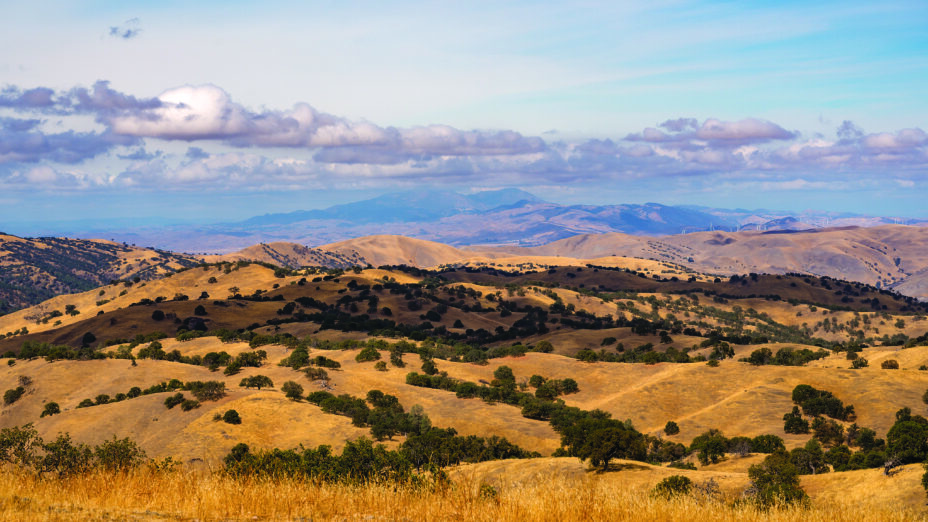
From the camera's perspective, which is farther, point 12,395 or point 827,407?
point 12,395

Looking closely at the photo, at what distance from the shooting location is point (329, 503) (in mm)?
12906

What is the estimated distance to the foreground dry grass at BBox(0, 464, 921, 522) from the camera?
11.8 m

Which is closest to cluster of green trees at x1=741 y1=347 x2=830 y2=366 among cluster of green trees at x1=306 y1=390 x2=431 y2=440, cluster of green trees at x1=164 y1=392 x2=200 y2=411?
cluster of green trees at x1=306 y1=390 x2=431 y2=440

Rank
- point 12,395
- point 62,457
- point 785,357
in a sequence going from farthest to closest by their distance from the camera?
point 785,357, point 12,395, point 62,457

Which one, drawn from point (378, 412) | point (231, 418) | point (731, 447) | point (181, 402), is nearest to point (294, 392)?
point (231, 418)

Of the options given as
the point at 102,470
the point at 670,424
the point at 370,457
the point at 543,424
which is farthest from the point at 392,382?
the point at 102,470

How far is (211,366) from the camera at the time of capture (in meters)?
106

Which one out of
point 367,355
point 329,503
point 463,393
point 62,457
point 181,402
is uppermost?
point 329,503

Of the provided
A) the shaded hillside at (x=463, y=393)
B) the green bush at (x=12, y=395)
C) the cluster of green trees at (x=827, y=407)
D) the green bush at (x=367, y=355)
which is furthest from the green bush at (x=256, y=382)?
the cluster of green trees at (x=827, y=407)

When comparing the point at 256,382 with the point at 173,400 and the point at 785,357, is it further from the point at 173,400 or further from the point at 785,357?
the point at 785,357

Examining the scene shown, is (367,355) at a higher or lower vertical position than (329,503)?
lower

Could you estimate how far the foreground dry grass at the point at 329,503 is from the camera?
11.8 m

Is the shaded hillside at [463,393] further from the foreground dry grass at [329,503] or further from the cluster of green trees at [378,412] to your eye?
the foreground dry grass at [329,503]

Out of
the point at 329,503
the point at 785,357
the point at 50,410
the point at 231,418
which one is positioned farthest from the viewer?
the point at 785,357
